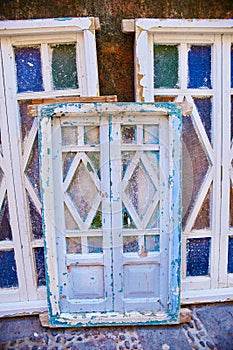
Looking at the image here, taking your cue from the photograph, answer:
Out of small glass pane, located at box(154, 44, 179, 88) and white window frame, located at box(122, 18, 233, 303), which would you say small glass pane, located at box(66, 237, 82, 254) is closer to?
white window frame, located at box(122, 18, 233, 303)

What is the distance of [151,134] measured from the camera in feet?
6.66

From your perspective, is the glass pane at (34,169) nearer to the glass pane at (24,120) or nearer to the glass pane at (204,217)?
the glass pane at (24,120)

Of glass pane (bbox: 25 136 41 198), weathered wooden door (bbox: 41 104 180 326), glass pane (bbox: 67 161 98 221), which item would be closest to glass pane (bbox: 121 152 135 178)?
weathered wooden door (bbox: 41 104 180 326)

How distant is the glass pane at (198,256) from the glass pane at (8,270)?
1514mm

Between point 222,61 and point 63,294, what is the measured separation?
224 cm

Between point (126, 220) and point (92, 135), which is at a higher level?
point (92, 135)

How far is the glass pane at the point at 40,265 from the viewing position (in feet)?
7.75

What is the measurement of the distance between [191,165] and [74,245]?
1153mm

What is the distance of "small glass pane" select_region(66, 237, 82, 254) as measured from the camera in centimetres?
215

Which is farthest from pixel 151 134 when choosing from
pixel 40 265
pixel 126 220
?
pixel 40 265

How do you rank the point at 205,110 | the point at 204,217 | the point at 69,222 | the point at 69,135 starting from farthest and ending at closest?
the point at 204,217
the point at 205,110
the point at 69,222
the point at 69,135

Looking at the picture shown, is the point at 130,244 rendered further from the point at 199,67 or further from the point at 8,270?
the point at 199,67

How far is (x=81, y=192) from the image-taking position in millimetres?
2105

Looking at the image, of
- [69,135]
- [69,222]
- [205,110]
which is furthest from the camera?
[205,110]
